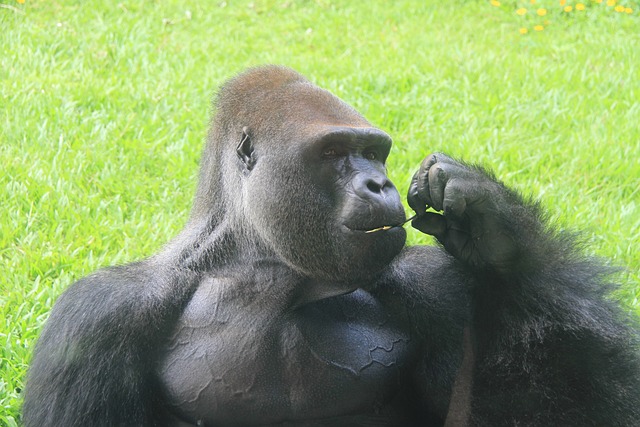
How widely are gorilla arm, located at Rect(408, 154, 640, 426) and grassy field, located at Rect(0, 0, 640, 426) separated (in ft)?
3.22

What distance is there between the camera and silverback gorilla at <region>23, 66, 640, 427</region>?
4.11 metres

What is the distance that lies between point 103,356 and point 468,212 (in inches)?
64.9

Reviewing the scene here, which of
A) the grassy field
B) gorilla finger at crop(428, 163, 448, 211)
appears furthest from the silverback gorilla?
the grassy field

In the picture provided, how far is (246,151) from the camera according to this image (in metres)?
4.45

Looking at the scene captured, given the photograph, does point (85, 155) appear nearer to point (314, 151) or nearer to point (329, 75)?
point (329, 75)

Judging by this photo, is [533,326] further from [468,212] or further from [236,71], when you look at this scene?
[236,71]

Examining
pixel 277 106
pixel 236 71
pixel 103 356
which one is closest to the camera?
pixel 103 356

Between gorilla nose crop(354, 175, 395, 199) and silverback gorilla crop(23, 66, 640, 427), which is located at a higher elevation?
gorilla nose crop(354, 175, 395, 199)

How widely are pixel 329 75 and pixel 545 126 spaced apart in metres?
2.09

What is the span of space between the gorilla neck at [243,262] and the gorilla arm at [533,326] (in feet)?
1.72

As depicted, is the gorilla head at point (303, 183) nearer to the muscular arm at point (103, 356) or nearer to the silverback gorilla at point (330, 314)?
the silverback gorilla at point (330, 314)

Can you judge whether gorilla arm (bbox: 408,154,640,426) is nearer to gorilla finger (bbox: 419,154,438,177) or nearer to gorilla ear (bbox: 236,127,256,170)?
gorilla finger (bbox: 419,154,438,177)

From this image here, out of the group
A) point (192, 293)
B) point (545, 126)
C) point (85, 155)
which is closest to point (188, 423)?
point (192, 293)

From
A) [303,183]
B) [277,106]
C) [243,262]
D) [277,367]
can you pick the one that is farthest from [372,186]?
[277,367]
